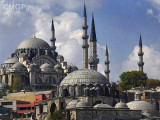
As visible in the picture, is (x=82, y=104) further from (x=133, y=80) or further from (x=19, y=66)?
(x=19, y=66)

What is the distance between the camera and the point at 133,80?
90875 mm

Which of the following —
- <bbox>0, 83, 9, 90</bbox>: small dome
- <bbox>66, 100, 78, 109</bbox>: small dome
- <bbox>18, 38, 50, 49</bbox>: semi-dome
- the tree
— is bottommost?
<bbox>66, 100, 78, 109</bbox>: small dome

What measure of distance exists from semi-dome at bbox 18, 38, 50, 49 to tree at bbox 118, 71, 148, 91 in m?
18.6

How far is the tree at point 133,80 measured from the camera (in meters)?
89.8

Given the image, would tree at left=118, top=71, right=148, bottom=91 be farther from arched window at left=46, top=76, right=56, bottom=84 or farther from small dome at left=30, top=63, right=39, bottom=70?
small dome at left=30, top=63, right=39, bottom=70

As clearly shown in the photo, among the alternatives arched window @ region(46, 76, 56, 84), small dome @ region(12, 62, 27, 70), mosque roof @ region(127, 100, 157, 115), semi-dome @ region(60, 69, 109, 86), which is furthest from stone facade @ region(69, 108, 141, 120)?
small dome @ region(12, 62, 27, 70)

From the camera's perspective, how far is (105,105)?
2143 inches

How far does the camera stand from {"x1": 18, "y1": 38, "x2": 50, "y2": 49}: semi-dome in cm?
10212

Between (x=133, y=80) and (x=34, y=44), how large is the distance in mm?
21798

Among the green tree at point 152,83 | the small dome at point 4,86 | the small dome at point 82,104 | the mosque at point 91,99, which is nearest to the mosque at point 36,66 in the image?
the small dome at point 4,86

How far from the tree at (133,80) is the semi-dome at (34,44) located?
731 inches

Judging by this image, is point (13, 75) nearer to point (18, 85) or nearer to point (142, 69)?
point (18, 85)

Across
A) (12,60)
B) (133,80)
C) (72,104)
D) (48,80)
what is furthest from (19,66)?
(72,104)

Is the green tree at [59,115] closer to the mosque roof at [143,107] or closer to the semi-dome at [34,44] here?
the mosque roof at [143,107]
